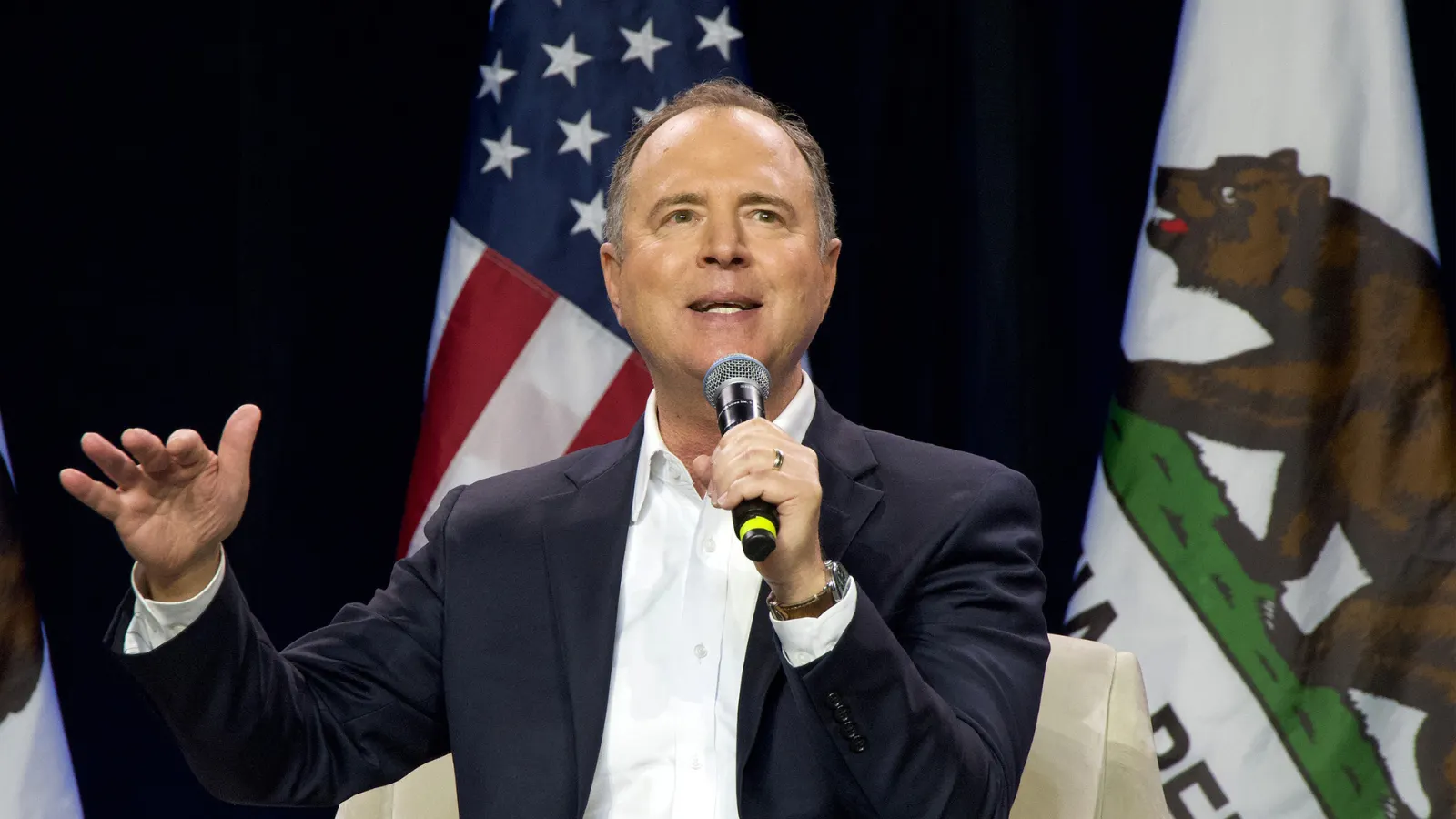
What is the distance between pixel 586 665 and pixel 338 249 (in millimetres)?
1716

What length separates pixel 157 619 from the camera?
132 cm

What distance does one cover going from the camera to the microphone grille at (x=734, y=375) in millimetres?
1265

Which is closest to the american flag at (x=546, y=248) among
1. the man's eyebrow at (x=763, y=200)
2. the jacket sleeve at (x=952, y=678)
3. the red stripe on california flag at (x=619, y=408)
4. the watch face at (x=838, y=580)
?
the red stripe on california flag at (x=619, y=408)

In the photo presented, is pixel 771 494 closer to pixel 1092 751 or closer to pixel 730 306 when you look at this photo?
pixel 730 306

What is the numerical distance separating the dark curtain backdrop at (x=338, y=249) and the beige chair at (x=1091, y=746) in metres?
1.07

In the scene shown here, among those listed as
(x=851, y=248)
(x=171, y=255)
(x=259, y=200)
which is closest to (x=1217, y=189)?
(x=851, y=248)

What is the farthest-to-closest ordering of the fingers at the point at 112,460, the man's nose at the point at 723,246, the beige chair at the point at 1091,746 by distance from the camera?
the beige chair at the point at 1091,746, the man's nose at the point at 723,246, the fingers at the point at 112,460

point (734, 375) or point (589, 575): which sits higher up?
point (734, 375)

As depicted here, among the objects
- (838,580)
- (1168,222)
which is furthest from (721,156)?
(1168,222)

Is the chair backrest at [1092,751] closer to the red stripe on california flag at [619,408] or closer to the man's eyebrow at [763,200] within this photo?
the man's eyebrow at [763,200]

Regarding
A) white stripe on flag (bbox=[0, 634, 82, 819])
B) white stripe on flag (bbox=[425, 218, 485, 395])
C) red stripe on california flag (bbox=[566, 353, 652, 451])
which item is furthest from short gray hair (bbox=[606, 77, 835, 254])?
white stripe on flag (bbox=[0, 634, 82, 819])

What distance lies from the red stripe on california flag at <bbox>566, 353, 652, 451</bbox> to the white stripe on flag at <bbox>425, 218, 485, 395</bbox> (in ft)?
1.09

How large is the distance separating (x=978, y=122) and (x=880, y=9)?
32 centimetres

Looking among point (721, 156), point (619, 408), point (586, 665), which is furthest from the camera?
point (619, 408)
